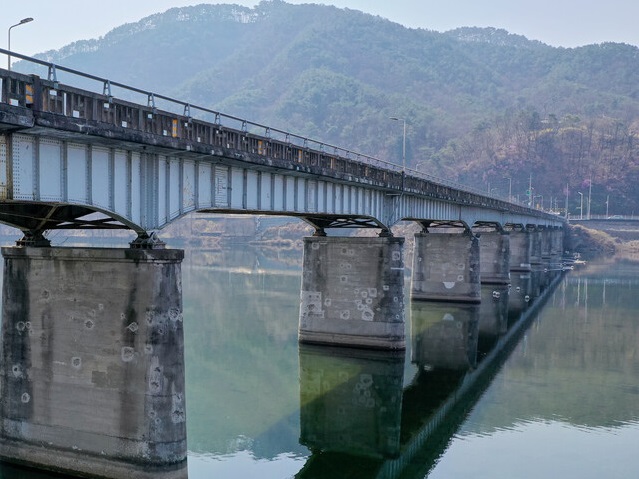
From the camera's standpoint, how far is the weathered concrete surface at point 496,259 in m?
68.3

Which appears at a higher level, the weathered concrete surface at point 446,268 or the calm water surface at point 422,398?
the weathered concrete surface at point 446,268

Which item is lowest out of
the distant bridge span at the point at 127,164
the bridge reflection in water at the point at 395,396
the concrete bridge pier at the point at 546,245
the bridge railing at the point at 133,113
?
the bridge reflection in water at the point at 395,396

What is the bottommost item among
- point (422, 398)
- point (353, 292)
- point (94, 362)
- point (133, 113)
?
point (422, 398)

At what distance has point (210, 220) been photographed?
15088 cm

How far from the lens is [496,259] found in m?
68.5

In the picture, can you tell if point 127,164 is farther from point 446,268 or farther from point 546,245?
point 546,245

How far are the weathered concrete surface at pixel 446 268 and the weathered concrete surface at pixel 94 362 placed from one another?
3807cm

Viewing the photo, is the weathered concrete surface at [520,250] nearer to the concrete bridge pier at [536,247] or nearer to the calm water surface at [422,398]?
the concrete bridge pier at [536,247]

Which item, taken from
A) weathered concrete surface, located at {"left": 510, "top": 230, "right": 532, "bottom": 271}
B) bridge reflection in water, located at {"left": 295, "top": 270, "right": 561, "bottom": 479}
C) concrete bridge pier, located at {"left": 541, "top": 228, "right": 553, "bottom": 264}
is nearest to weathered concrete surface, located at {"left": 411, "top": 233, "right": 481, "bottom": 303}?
bridge reflection in water, located at {"left": 295, "top": 270, "right": 561, "bottom": 479}

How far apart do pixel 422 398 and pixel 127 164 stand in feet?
53.7

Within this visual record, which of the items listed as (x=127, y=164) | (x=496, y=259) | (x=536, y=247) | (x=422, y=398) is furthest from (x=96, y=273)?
(x=536, y=247)

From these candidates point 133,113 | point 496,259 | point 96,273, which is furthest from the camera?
point 496,259

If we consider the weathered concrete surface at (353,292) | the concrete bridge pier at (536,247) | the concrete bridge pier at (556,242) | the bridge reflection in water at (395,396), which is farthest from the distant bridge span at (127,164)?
the concrete bridge pier at (556,242)

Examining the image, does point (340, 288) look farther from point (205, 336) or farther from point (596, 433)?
point (596, 433)
